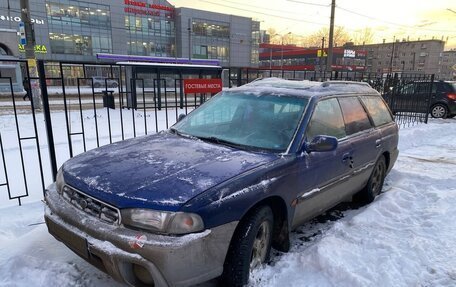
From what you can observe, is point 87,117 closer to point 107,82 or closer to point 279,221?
point 107,82

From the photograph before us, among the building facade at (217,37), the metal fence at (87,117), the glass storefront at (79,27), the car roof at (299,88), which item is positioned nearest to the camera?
the car roof at (299,88)

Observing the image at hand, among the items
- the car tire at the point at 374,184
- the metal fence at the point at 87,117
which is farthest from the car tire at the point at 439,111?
the car tire at the point at 374,184

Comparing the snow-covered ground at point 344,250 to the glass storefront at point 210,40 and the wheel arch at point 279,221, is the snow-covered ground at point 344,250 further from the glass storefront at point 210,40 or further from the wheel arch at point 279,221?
the glass storefront at point 210,40

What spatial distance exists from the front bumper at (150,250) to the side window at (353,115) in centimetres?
230

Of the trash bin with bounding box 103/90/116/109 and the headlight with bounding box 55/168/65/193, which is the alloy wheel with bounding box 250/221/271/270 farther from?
the trash bin with bounding box 103/90/116/109

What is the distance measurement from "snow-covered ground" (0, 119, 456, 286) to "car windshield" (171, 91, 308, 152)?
112 centimetres

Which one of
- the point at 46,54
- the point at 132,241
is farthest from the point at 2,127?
the point at 46,54

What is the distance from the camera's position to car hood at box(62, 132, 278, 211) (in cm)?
229

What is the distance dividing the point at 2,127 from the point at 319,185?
10.0 metres

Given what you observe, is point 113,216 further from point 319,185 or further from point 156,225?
point 319,185

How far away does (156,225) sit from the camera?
2.22 metres

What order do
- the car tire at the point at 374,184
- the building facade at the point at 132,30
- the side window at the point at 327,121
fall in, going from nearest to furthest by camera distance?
the side window at the point at 327,121 < the car tire at the point at 374,184 < the building facade at the point at 132,30

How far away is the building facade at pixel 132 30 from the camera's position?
47.4 metres

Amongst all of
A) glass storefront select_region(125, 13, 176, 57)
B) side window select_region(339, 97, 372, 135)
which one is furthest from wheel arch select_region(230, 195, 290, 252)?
glass storefront select_region(125, 13, 176, 57)
